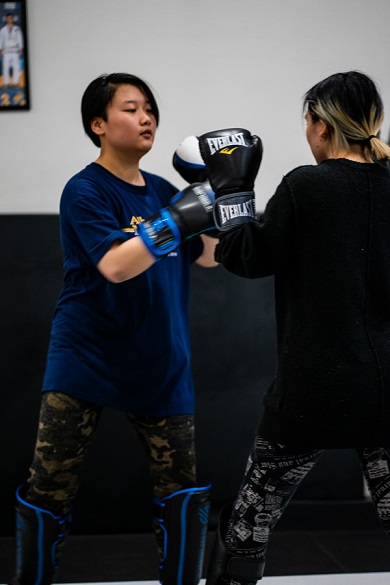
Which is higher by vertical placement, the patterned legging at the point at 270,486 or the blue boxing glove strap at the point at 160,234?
the blue boxing glove strap at the point at 160,234

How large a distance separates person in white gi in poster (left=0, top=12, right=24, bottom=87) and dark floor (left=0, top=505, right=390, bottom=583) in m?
1.73

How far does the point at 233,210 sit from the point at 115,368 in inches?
23.2

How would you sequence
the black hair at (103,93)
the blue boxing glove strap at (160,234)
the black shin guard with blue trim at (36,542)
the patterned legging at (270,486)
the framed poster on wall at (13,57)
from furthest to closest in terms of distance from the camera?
1. the framed poster on wall at (13,57)
2. the black hair at (103,93)
3. the black shin guard with blue trim at (36,542)
4. the blue boxing glove strap at (160,234)
5. the patterned legging at (270,486)

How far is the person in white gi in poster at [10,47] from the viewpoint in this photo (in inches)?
112

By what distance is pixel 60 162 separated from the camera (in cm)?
290

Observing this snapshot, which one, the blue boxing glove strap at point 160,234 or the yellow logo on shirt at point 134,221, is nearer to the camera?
the blue boxing glove strap at point 160,234

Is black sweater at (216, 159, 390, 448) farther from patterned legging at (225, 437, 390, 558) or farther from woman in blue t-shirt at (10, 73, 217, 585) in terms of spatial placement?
woman in blue t-shirt at (10, 73, 217, 585)

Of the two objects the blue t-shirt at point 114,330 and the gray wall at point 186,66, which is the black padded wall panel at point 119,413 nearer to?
the gray wall at point 186,66

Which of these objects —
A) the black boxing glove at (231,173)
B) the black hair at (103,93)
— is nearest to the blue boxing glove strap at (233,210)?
the black boxing glove at (231,173)

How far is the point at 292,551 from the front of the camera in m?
2.76

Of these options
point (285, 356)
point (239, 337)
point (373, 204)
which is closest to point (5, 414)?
point (239, 337)

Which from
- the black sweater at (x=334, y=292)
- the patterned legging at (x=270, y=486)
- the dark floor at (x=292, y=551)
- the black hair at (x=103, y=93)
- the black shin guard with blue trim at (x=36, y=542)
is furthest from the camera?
the dark floor at (x=292, y=551)

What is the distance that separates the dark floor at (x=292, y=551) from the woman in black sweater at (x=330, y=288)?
108cm

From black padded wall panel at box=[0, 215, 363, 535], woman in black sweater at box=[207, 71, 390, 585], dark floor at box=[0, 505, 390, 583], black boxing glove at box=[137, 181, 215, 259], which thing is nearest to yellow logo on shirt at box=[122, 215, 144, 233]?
black boxing glove at box=[137, 181, 215, 259]
